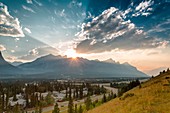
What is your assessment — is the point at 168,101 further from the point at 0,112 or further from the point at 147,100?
the point at 0,112

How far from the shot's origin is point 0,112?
5659 inches

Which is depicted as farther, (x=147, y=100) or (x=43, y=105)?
(x=43, y=105)

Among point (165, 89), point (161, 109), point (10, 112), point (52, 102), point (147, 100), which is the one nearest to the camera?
point (161, 109)

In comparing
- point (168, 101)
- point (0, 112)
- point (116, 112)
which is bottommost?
point (0, 112)

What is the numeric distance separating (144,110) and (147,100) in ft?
21.0

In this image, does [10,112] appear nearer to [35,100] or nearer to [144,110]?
[35,100]

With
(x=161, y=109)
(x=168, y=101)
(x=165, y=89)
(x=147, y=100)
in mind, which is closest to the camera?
(x=161, y=109)

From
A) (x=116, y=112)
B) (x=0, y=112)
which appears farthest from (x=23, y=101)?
(x=116, y=112)

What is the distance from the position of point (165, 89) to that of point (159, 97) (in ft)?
19.6

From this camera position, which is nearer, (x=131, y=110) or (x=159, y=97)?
(x=131, y=110)

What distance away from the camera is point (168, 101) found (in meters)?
40.3

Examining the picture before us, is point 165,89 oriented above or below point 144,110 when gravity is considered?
above

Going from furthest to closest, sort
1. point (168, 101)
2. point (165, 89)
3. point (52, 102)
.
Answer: point (52, 102), point (165, 89), point (168, 101)

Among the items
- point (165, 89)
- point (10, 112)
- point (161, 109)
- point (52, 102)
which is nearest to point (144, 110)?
point (161, 109)
